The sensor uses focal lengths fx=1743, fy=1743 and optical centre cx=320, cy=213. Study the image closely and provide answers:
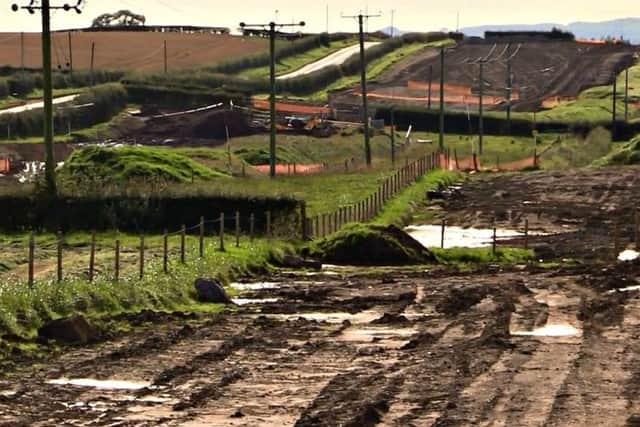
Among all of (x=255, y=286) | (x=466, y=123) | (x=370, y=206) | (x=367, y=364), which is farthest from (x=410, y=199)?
(x=466, y=123)

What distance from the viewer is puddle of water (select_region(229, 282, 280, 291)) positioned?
36.7 m

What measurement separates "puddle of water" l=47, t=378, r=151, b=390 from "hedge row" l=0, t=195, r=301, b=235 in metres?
29.2

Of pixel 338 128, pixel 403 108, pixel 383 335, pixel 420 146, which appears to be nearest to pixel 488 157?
pixel 420 146

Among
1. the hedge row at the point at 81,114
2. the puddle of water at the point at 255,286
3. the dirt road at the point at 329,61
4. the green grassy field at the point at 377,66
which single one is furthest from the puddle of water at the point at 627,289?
the dirt road at the point at 329,61

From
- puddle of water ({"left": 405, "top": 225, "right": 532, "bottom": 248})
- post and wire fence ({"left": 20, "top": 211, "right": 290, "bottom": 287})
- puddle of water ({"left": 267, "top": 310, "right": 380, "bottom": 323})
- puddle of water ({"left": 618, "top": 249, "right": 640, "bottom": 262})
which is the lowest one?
puddle of water ({"left": 405, "top": 225, "right": 532, "bottom": 248})

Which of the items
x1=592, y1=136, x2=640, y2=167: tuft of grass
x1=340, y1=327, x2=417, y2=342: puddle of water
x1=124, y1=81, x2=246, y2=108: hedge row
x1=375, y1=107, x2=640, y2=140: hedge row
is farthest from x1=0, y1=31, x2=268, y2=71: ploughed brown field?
x1=340, y1=327, x2=417, y2=342: puddle of water

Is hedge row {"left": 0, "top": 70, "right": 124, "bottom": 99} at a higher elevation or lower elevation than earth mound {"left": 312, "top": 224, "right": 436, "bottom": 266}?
higher

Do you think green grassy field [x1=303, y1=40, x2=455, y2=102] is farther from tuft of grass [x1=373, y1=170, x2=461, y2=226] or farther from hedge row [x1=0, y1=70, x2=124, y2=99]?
tuft of grass [x1=373, y1=170, x2=461, y2=226]

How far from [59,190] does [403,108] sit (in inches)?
2738

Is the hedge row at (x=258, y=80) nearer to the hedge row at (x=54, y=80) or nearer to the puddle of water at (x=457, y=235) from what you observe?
the hedge row at (x=54, y=80)

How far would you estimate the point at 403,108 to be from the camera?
120312 mm

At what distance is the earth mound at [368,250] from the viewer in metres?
46.1

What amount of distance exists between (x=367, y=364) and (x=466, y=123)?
93.6 m

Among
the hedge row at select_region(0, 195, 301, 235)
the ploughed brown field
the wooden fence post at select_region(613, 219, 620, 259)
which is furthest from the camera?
the ploughed brown field
